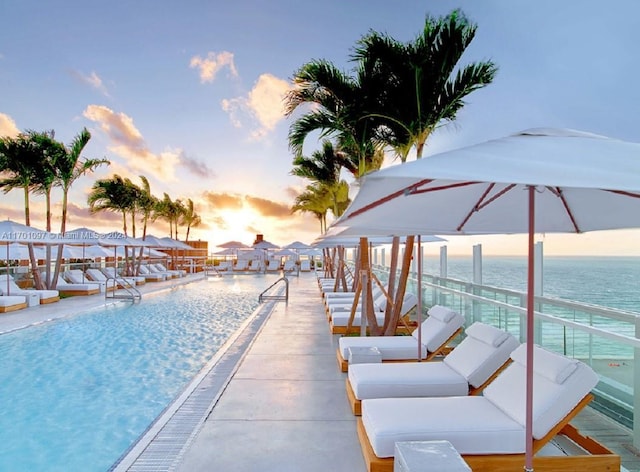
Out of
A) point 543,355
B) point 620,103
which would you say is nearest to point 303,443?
point 543,355

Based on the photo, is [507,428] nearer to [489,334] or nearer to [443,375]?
[443,375]

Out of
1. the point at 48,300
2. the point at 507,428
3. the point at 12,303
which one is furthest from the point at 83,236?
the point at 507,428

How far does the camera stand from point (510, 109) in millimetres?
12656

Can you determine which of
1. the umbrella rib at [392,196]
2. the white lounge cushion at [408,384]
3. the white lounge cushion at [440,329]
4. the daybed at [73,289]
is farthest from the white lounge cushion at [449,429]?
the daybed at [73,289]

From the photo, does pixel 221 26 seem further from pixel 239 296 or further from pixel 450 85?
pixel 450 85

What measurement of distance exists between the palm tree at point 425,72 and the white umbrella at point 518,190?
7.37 ft

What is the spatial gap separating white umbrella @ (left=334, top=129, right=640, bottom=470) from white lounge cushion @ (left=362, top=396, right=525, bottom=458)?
1.18ft

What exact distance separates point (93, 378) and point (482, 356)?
5.01m

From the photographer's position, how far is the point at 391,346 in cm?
554

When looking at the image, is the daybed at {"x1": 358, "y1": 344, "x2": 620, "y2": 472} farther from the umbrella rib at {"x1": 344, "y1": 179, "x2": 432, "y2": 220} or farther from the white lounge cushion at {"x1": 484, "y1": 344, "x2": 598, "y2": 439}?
the umbrella rib at {"x1": 344, "y1": 179, "x2": 432, "y2": 220}

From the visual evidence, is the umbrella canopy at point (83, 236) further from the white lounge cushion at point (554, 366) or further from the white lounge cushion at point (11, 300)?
the white lounge cushion at point (554, 366)

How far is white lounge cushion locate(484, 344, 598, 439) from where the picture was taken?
2.95m

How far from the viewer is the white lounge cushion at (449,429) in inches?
116

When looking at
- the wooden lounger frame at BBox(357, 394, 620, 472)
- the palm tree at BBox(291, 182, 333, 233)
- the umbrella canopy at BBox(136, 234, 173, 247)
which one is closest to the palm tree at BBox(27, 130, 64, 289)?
the umbrella canopy at BBox(136, 234, 173, 247)
